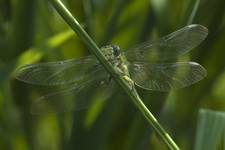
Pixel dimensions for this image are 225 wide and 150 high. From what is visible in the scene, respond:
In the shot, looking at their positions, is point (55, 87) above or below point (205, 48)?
above

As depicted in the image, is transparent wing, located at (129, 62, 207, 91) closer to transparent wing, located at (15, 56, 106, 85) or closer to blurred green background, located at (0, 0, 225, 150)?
transparent wing, located at (15, 56, 106, 85)

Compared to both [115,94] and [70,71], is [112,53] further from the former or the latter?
[115,94]

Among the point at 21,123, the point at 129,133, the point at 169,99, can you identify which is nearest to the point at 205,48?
the point at 169,99

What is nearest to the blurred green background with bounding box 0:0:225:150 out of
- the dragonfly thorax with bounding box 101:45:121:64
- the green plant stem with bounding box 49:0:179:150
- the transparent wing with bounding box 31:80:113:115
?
the transparent wing with bounding box 31:80:113:115

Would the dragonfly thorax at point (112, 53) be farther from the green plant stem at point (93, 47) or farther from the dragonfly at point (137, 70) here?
the green plant stem at point (93, 47)

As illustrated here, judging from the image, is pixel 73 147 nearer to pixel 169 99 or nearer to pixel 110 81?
pixel 169 99

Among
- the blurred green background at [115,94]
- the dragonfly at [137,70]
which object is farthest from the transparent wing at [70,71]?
the blurred green background at [115,94]

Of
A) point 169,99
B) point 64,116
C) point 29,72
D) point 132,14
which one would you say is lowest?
point 169,99
